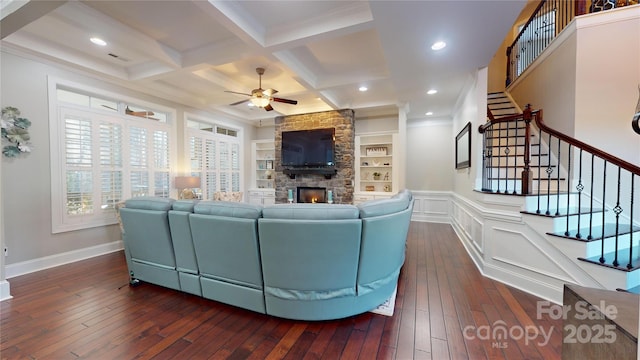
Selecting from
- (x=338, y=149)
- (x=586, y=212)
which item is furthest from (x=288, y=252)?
(x=338, y=149)

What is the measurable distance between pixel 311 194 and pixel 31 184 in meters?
4.85

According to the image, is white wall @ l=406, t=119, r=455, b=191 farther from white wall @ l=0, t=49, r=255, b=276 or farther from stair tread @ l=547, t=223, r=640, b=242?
white wall @ l=0, t=49, r=255, b=276

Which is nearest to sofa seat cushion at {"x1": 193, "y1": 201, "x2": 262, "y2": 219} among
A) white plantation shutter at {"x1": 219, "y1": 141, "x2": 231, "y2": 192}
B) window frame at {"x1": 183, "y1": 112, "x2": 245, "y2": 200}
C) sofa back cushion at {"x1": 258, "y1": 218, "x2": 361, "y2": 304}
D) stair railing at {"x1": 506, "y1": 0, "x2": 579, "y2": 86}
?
sofa back cushion at {"x1": 258, "y1": 218, "x2": 361, "y2": 304}

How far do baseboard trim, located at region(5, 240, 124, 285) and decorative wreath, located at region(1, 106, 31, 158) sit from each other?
4.50ft

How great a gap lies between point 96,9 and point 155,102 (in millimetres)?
2311

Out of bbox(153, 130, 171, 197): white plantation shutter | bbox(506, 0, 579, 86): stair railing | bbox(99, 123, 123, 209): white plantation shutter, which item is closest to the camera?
bbox(99, 123, 123, 209): white plantation shutter

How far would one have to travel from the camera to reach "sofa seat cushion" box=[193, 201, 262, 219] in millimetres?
1990

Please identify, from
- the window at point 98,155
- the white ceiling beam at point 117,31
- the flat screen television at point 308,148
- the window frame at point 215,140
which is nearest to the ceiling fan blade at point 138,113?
the window at point 98,155

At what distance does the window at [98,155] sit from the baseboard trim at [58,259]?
1.17ft

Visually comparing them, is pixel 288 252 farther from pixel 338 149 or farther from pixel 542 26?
pixel 542 26

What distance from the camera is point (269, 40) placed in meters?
2.93

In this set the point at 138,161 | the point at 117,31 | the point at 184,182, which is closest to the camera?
the point at 117,31

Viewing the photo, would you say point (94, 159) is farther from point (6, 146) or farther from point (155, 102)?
point (155, 102)

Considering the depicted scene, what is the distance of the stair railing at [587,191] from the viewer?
2131 mm
